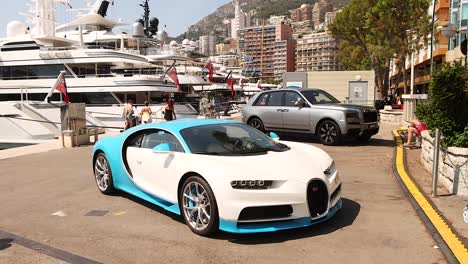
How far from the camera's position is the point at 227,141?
5297mm

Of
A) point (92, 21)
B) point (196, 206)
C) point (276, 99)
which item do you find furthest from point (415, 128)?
point (92, 21)

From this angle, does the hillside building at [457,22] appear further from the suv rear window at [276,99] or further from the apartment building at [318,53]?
the apartment building at [318,53]

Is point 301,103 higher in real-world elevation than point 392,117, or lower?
higher

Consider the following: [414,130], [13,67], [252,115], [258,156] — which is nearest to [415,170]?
[414,130]

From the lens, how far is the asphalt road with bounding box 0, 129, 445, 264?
3.95 m

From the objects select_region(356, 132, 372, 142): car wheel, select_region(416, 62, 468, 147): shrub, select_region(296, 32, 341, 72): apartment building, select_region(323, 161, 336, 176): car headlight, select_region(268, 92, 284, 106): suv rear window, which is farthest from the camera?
select_region(296, 32, 341, 72): apartment building

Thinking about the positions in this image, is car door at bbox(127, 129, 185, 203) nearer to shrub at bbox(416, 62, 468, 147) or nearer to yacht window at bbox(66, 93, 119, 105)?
shrub at bbox(416, 62, 468, 147)

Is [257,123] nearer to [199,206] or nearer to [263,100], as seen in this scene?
[263,100]

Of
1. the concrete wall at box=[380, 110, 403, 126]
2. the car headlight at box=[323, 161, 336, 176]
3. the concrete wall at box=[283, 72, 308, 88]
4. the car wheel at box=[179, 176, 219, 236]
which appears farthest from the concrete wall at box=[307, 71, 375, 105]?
the car wheel at box=[179, 176, 219, 236]

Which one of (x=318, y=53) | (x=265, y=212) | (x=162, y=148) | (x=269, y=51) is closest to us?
(x=265, y=212)

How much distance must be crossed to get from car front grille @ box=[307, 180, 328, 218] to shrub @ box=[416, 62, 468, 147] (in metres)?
2.70

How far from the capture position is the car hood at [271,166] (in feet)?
14.2

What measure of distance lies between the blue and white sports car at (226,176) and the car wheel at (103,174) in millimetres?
291

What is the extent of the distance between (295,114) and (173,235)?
7.80 m
